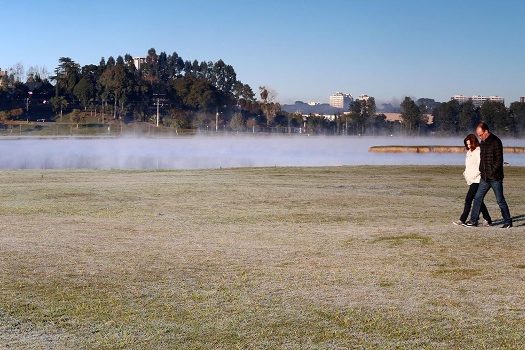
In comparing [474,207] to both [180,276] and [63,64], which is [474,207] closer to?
[180,276]

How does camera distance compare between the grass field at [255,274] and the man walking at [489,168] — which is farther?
the man walking at [489,168]

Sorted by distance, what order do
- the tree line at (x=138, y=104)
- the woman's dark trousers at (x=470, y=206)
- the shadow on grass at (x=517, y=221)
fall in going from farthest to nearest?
the tree line at (x=138, y=104)
the shadow on grass at (x=517, y=221)
the woman's dark trousers at (x=470, y=206)

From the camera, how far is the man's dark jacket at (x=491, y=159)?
1612 centimetres

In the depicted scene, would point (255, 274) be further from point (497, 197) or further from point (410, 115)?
point (410, 115)

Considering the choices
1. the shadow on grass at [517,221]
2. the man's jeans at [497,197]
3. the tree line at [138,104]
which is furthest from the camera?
the tree line at [138,104]

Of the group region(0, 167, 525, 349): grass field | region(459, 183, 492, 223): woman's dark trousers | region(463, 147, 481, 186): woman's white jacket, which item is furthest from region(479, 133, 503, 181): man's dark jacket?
region(0, 167, 525, 349): grass field

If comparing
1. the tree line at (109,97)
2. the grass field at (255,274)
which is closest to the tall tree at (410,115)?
the tree line at (109,97)

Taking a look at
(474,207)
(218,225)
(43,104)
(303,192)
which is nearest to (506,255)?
(474,207)

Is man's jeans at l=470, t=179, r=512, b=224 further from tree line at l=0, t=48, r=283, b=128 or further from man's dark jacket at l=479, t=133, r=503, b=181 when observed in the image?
tree line at l=0, t=48, r=283, b=128

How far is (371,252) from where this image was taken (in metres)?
13.4

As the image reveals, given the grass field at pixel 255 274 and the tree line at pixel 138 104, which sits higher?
the tree line at pixel 138 104

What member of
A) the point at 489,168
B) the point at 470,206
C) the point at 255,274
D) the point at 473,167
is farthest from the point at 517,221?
the point at 255,274

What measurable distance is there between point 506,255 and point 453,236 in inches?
90.6

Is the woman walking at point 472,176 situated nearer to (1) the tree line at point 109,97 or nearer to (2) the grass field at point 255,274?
(2) the grass field at point 255,274
